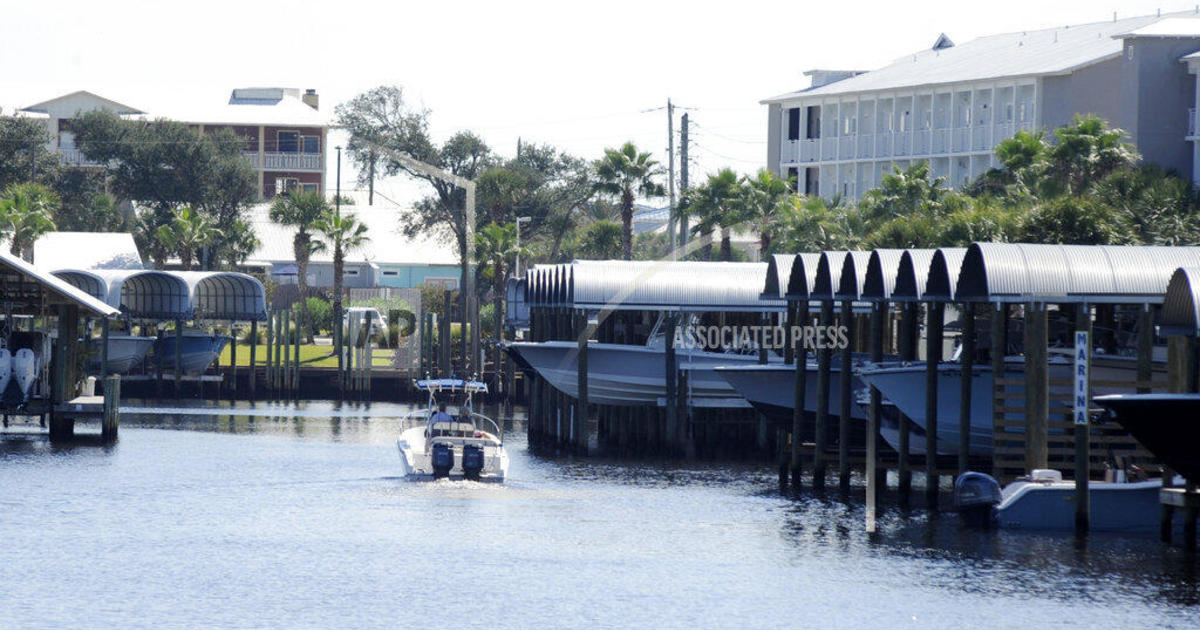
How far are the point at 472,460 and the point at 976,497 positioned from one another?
38.0ft

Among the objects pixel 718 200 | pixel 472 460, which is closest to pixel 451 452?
pixel 472 460

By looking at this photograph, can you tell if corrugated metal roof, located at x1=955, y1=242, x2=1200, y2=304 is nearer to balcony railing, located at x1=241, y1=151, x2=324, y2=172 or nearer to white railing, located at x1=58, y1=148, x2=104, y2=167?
white railing, located at x1=58, y1=148, x2=104, y2=167

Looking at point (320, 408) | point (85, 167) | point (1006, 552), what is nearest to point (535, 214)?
point (85, 167)

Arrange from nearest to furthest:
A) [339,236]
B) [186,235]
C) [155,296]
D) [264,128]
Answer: [155,296], [339,236], [186,235], [264,128]

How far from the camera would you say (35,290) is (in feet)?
160

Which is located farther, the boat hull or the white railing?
the white railing

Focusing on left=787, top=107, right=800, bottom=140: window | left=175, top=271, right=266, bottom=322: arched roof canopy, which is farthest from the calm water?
left=787, top=107, right=800, bottom=140: window

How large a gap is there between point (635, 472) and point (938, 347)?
11.8 meters

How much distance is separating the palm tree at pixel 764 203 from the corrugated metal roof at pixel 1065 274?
37885 millimetres

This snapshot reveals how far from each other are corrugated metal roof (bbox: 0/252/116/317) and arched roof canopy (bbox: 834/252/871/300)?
65.3 ft

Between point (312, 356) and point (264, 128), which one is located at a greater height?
point (264, 128)

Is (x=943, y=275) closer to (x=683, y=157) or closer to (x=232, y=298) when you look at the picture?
(x=683, y=157)

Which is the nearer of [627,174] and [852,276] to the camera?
[852,276]

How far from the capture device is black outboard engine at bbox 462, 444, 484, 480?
Answer: 39656 mm
